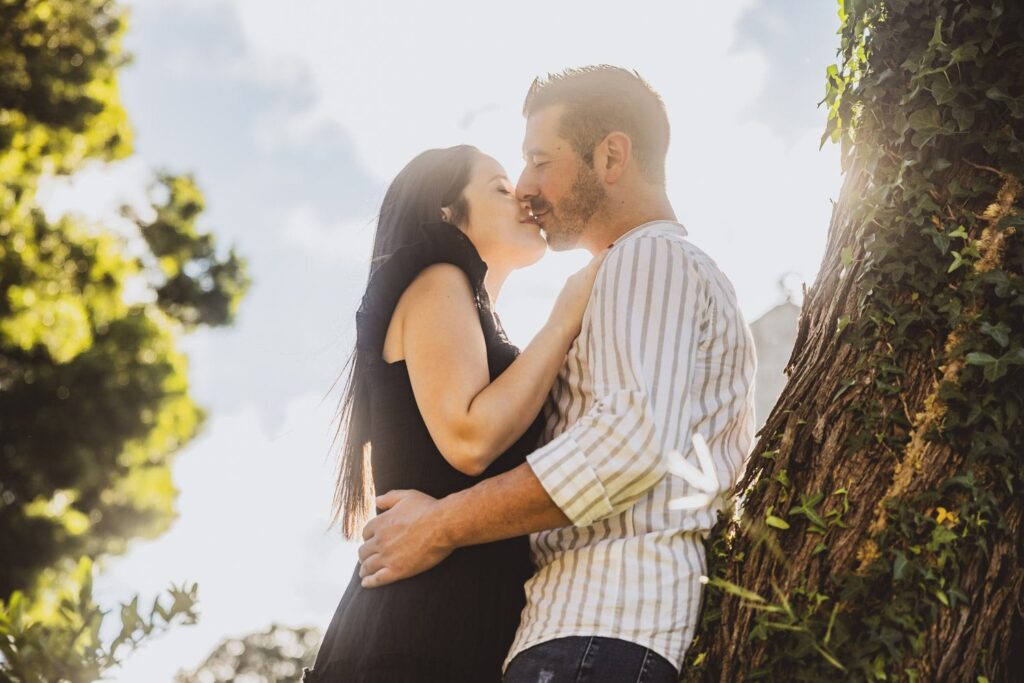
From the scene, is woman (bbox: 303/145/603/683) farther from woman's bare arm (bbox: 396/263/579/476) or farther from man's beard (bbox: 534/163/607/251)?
man's beard (bbox: 534/163/607/251)

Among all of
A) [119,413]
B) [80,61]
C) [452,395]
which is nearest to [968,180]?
[452,395]

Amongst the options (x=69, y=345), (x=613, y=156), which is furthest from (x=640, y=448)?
(x=69, y=345)

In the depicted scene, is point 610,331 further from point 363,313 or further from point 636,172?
point 636,172

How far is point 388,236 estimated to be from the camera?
11.3 ft

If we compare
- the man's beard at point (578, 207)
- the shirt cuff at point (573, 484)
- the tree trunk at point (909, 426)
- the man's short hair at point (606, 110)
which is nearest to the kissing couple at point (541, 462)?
the shirt cuff at point (573, 484)

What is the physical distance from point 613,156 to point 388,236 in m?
0.83

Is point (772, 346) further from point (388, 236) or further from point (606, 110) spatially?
point (388, 236)

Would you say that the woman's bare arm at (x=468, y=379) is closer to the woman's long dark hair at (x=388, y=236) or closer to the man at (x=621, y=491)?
the man at (x=621, y=491)

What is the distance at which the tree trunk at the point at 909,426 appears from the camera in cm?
211

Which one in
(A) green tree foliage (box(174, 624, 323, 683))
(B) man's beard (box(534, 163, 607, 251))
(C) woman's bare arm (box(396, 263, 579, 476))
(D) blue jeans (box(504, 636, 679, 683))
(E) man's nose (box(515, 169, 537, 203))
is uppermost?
(E) man's nose (box(515, 169, 537, 203))

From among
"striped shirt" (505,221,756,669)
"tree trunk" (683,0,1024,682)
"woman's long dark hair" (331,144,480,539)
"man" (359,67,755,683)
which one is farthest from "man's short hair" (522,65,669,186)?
"tree trunk" (683,0,1024,682)

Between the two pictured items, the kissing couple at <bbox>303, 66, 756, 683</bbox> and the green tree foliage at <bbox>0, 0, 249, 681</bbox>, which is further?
the green tree foliage at <bbox>0, 0, 249, 681</bbox>

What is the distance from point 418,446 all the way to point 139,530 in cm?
1077

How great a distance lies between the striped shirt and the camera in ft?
7.57
